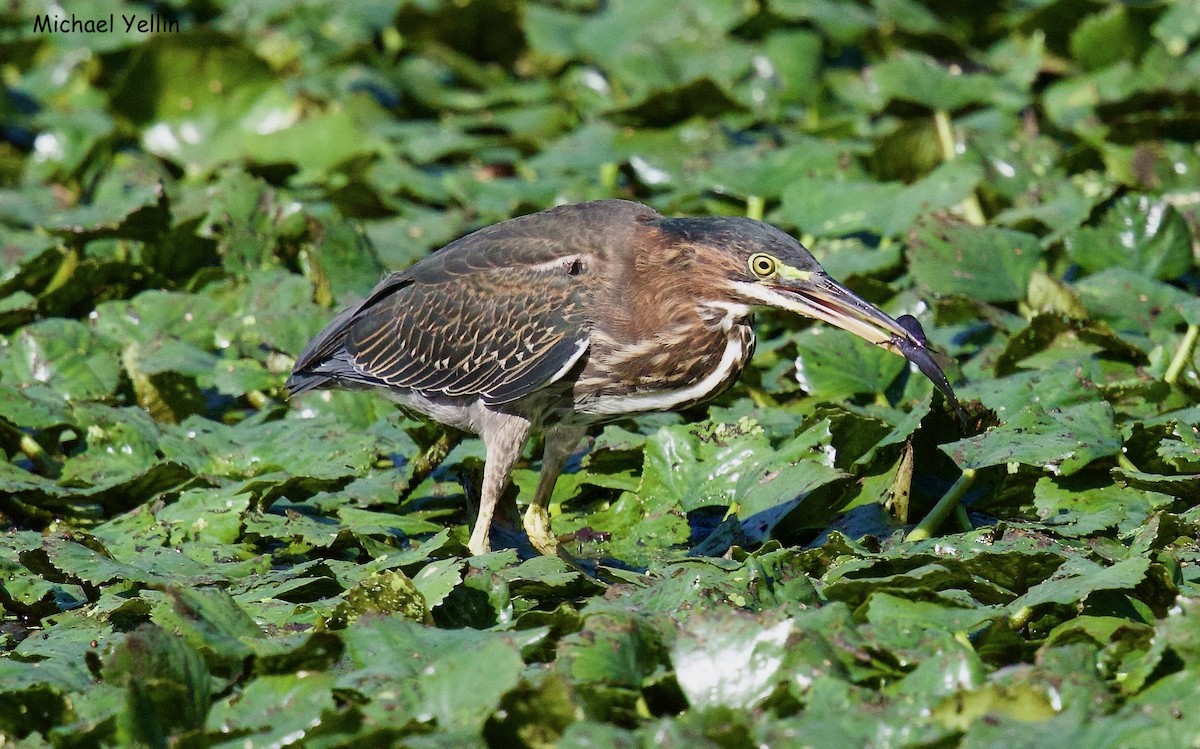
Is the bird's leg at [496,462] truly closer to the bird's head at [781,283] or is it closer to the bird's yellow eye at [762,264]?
the bird's head at [781,283]

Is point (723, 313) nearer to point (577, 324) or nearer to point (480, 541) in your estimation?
point (577, 324)

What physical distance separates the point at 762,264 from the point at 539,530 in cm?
158

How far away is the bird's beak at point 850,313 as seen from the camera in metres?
5.37

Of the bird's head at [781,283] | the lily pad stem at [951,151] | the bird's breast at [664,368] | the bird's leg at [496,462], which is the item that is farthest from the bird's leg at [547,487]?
the lily pad stem at [951,151]

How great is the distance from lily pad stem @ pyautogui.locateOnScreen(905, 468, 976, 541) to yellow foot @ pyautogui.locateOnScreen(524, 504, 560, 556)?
1.52 meters

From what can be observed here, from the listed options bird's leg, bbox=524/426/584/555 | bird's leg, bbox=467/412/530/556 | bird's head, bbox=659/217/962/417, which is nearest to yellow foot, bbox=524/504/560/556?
bird's leg, bbox=524/426/584/555

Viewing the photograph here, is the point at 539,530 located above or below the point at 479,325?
below

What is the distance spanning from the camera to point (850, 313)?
17.9 feet

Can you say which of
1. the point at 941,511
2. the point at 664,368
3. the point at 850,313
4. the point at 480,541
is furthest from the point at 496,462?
the point at 941,511

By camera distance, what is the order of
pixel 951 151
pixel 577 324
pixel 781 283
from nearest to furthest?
pixel 781 283 < pixel 577 324 < pixel 951 151

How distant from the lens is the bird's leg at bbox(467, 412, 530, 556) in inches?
245

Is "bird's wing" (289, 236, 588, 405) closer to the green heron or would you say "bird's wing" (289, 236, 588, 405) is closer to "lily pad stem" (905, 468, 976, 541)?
the green heron

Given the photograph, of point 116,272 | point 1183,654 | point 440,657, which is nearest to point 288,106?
point 116,272

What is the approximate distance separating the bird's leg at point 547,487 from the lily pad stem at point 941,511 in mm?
1449
